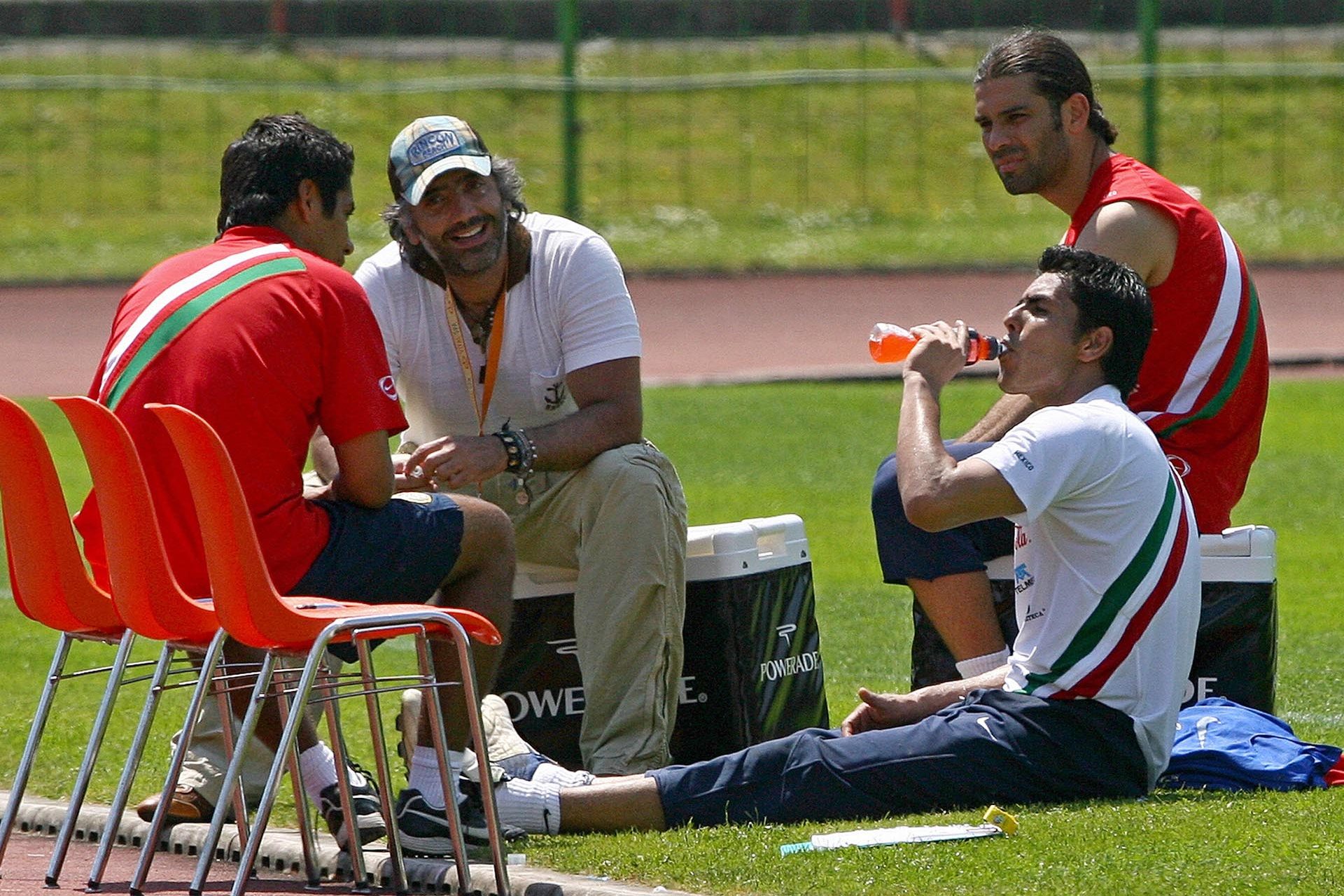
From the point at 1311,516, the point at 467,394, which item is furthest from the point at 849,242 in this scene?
the point at 467,394

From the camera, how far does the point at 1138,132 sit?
916 inches

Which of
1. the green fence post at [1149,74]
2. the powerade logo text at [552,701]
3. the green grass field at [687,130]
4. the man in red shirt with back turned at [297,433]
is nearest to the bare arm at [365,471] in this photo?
the man in red shirt with back turned at [297,433]

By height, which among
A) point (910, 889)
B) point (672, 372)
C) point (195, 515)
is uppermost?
point (195, 515)

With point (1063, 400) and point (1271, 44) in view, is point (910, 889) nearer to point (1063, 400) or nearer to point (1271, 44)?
point (1063, 400)

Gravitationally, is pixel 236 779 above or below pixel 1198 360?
below

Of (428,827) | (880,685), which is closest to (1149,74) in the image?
(880,685)

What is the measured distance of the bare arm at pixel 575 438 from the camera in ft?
17.4

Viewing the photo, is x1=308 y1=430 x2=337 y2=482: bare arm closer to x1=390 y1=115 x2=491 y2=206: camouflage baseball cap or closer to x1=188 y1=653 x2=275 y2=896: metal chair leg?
x1=390 y1=115 x2=491 y2=206: camouflage baseball cap

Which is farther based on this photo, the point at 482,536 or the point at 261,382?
the point at 482,536

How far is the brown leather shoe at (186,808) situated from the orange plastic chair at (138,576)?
735 millimetres

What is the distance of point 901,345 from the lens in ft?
17.2

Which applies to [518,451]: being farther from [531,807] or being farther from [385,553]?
[531,807]

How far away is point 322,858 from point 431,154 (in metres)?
1.84

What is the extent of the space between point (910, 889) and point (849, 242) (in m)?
18.1
